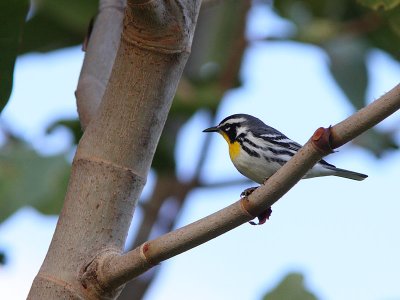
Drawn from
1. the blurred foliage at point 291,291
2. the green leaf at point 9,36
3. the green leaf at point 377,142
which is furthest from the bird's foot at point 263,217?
the green leaf at point 377,142

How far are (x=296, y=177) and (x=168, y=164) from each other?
2.02 m

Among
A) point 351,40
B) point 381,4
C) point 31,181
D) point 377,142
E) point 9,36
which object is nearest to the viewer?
point 9,36

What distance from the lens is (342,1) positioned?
3.38 meters

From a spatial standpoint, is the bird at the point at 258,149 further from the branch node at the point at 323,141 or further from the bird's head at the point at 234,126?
the branch node at the point at 323,141

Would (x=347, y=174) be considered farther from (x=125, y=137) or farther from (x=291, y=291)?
(x=125, y=137)

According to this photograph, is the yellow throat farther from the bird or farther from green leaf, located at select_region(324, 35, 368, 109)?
green leaf, located at select_region(324, 35, 368, 109)

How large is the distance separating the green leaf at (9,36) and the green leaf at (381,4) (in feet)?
2.88

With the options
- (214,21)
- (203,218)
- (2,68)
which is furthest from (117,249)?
(214,21)

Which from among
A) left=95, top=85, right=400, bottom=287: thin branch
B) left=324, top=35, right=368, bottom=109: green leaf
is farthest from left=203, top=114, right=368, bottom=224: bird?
left=95, top=85, right=400, bottom=287: thin branch

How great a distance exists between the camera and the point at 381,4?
2.05 metres

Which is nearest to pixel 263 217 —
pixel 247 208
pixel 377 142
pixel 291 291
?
pixel 247 208

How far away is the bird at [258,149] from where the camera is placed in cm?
Answer: 252

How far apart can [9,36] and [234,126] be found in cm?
132

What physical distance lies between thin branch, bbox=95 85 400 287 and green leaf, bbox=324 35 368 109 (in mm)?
2001
